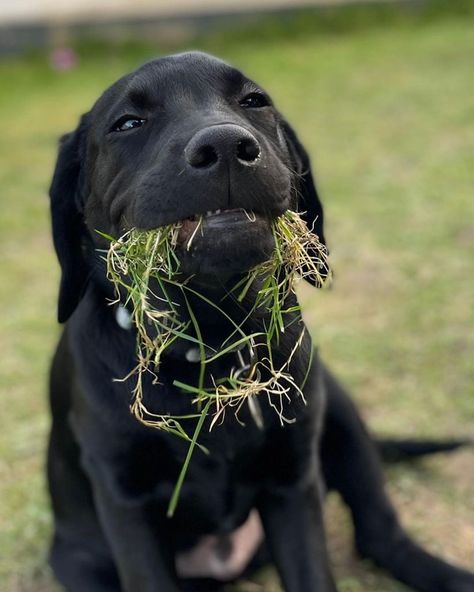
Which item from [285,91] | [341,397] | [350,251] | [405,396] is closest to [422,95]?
[285,91]

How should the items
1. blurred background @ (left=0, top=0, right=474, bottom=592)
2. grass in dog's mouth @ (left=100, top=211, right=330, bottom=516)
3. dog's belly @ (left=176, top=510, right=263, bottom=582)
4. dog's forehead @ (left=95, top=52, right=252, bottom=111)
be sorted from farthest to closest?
blurred background @ (left=0, top=0, right=474, bottom=592), dog's belly @ (left=176, top=510, right=263, bottom=582), dog's forehead @ (left=95, top=52, right=252, bottom=111), grass in dog's mouth @ (left=100, top=211, right=330, bottom=516)

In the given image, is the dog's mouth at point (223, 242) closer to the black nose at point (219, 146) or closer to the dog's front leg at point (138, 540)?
the black nose at point (219, 146)

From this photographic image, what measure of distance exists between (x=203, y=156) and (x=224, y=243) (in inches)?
5.8

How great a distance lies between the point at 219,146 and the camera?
5.27 ft

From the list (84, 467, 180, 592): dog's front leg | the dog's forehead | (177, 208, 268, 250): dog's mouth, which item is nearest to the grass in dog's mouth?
(177, 208, 268, 250): dog's mouth

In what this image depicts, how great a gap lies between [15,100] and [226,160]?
7.49 meters

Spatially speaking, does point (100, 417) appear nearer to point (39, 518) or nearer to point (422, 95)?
point (39, 518)

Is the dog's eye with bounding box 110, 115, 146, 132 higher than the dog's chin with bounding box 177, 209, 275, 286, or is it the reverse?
the dog's eye with bounding box 110, 115, 146, 132

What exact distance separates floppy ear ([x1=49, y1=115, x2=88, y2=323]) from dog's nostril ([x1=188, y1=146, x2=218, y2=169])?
0.58 m

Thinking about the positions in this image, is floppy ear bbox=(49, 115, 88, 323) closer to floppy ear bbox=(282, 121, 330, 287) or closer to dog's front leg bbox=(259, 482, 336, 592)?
floppy ear bbox=(282, 121, 330, 287)

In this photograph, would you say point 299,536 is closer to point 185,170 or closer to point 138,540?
point 138,540

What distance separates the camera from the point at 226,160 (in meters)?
1.61

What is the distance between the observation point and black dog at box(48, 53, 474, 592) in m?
1.77

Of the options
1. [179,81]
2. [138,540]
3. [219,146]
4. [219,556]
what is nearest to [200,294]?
[219,146]
